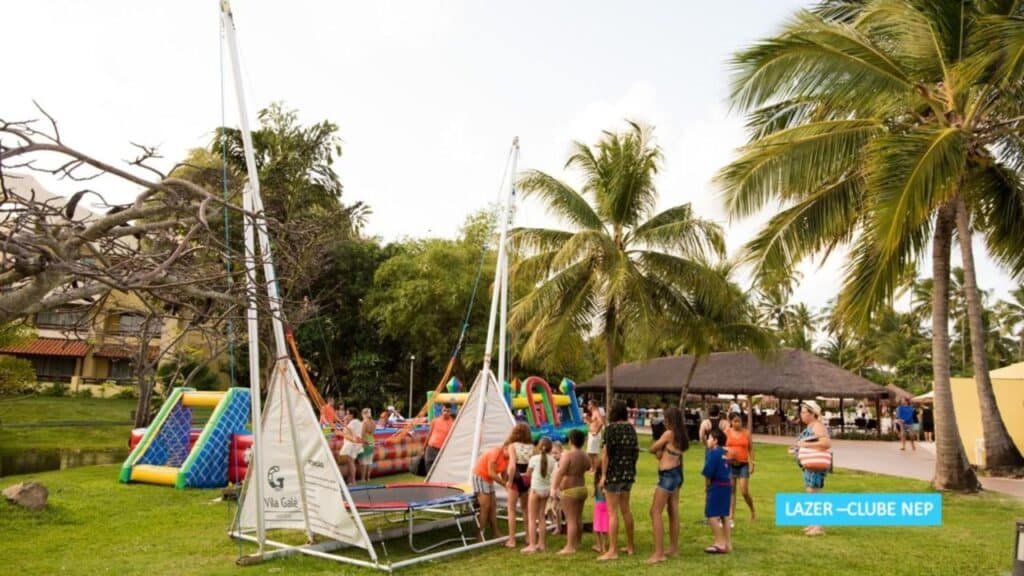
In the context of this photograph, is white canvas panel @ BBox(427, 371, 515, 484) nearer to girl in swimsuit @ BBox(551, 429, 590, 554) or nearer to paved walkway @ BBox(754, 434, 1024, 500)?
girl in swimsuit @ BBox(551, 429, 590, 554)

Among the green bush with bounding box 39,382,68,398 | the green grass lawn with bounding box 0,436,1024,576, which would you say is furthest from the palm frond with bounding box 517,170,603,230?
the green bush with bounding box 39,382,68,398

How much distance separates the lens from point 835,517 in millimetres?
10289

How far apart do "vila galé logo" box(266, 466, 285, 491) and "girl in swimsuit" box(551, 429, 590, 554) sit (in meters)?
2.97

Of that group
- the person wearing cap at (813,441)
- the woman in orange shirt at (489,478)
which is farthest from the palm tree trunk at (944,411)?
the woman in orange shirt at (489,478)

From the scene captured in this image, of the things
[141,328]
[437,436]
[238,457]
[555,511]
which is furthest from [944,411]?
[141,328]

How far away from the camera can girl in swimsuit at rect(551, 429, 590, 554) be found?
8.63 metres

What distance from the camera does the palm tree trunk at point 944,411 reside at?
13.4 metres

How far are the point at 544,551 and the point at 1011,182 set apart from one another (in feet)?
34.7

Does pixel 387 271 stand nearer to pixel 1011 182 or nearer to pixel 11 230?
pixel 1011 182

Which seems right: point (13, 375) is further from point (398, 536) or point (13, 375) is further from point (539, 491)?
point (539, 491)

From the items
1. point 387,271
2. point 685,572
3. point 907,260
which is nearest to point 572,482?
point 685,572

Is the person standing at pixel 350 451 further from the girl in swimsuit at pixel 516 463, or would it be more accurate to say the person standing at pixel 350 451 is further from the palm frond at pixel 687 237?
the palm frond at pixel 687 237

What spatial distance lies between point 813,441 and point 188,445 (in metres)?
12.1

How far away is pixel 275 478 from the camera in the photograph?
896cm
